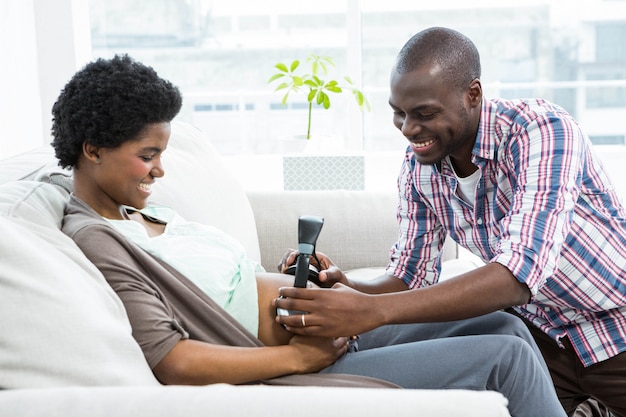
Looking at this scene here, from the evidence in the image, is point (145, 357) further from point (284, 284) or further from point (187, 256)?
point (284, 284)

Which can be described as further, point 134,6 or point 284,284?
point 134,6

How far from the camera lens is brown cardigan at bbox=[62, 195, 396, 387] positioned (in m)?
1.16

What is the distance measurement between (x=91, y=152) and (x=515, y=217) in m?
0.81

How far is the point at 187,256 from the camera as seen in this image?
4.59 ft

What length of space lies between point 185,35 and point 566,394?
3.38 m

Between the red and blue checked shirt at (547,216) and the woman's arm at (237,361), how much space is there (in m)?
0.39

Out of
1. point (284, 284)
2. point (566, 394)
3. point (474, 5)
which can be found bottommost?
point (566, 394)

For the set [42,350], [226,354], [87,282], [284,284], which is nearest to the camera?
[42,350]

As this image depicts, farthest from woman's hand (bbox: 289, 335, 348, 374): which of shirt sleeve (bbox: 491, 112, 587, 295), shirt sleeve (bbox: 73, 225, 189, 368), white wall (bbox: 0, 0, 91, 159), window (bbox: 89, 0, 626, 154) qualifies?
window (bbox: 89, 0, 626, 154)

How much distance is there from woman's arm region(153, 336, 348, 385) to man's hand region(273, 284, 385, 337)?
0.04 m

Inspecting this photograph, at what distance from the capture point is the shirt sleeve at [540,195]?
139 cm

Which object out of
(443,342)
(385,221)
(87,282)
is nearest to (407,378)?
(443,342)

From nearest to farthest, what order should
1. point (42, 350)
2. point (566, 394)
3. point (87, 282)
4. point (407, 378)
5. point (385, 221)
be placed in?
point (42, 350)
point (87, 282)
point (407, 378)
point (566, 394)
point (385, 221)

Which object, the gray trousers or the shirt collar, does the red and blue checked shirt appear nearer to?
the shirt collar
